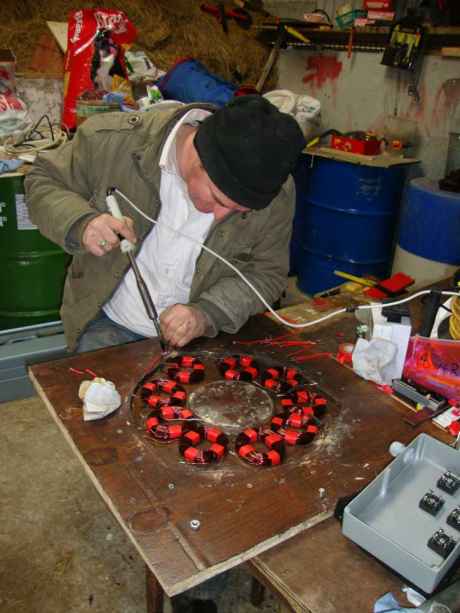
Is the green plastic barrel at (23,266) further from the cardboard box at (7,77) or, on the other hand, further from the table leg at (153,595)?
the table leg at (153,595)

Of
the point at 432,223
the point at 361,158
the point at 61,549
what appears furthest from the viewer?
the point at 361,158

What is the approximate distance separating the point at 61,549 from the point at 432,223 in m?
2.12

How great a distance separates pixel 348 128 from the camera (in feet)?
12.0

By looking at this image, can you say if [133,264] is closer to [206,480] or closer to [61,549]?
[206,480]

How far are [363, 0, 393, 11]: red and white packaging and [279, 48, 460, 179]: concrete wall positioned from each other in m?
0.27

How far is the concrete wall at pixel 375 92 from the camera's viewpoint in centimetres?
303

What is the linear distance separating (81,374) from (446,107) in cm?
271

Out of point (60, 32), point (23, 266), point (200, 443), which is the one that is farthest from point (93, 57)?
point (200, 443)

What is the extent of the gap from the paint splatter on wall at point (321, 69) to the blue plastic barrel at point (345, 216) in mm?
869

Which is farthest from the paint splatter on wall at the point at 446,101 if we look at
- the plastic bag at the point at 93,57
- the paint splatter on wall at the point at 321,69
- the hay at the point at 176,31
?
the plastic bag at the point at 93,57

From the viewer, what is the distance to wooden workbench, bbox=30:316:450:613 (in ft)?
2.50

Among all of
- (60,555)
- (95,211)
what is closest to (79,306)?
(95,211)

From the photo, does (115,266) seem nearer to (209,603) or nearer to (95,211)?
(95,211)

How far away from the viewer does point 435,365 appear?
1.20m
